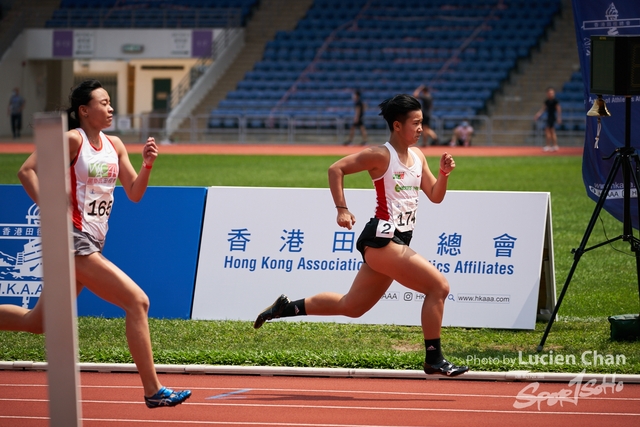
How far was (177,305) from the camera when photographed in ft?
28.6

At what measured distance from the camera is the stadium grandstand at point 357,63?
33.4m

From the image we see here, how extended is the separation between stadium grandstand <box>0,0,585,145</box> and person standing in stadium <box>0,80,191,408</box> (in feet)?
83.9

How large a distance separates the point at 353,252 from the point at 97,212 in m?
3.25

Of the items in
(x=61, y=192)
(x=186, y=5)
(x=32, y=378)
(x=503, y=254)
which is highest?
(x=186, y=5)

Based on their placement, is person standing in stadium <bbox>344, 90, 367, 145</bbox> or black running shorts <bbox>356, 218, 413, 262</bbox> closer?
black running shorts <bbox>356, 218, 413, 262</bbox>

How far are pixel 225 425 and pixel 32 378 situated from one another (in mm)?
1875

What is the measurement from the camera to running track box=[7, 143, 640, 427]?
226 inches

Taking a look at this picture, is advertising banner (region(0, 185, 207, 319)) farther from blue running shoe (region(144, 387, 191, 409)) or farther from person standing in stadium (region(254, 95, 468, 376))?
blue running shoe (region(144, 387, 191, 409))

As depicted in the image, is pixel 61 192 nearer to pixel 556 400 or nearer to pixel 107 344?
pixel 556 400

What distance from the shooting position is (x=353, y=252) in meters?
8.62

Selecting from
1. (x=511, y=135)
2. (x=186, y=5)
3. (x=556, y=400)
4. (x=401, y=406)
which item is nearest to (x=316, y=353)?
Result: (x=401, y=406)

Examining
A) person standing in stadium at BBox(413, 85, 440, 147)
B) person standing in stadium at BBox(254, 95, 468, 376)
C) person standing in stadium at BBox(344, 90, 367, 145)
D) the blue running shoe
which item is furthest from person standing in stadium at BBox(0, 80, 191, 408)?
person standing in stadium at BBox(344, 90, 367, 145)

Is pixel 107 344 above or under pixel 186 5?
under

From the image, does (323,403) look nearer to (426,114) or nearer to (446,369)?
(446,369)
